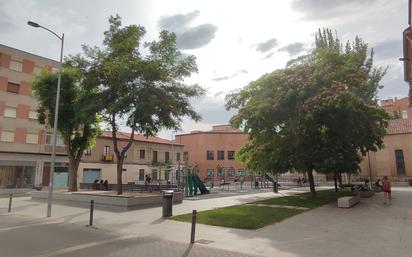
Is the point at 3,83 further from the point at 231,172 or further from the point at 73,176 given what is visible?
the point at 231,172

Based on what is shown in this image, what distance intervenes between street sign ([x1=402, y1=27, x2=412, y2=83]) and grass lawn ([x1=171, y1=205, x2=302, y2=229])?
8.21 m

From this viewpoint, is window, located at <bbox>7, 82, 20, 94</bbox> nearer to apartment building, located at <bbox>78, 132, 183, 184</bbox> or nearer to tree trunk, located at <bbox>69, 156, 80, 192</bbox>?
apartment building, located at <bbox>78, 132, 183, 184</bbox>

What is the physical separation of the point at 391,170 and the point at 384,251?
51922mm

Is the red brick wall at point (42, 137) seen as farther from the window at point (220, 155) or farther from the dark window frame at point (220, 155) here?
the window at point (220, 155)

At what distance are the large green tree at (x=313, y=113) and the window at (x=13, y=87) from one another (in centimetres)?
2843

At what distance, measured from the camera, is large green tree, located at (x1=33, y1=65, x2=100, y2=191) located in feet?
74.5

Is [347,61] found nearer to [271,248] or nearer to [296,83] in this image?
[296,83]

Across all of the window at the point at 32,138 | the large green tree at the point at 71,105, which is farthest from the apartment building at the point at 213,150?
the large green tree at the point at 71,105

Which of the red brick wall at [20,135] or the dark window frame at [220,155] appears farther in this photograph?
the dark window frame at [220,155]

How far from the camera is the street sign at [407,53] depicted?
514 inches

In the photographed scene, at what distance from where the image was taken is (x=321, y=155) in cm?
2142

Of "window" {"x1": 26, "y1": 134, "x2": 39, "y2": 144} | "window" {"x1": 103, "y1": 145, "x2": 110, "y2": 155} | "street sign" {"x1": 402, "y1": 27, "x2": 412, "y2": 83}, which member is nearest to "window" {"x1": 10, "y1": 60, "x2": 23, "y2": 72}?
"window" {"x1": 26, "y1": 134, "x2": 39, "y2": 144}

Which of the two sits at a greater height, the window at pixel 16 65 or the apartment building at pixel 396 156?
the window at pixel 16 65

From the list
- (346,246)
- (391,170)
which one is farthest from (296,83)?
(391,170)
